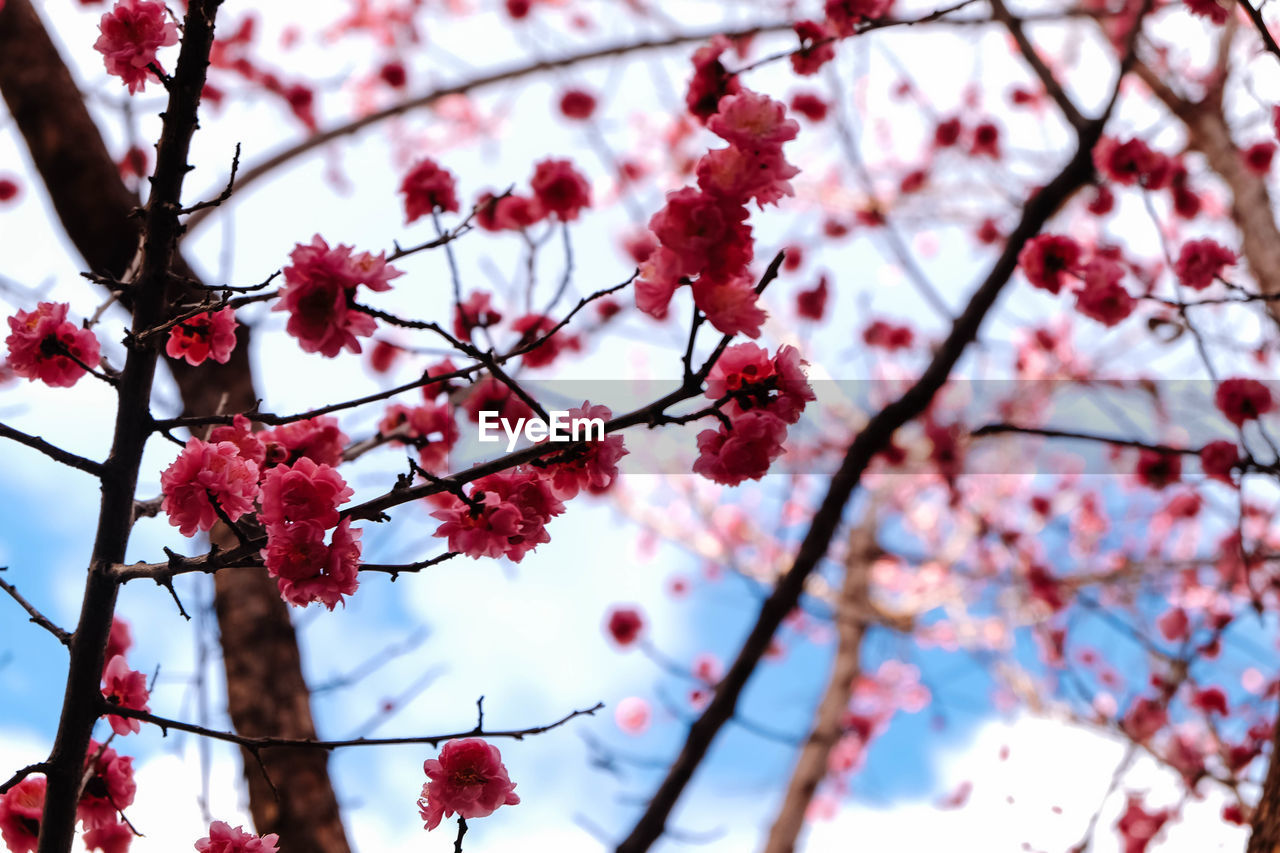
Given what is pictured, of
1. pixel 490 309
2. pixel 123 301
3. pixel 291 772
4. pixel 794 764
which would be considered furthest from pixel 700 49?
pixel 794 764

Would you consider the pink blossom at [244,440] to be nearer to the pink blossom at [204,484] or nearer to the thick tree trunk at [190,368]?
the pink blossom at [204,484]

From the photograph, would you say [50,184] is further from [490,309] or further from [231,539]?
[490,309]

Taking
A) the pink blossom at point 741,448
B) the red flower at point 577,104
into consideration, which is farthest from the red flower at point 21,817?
the red flower at point 577,104

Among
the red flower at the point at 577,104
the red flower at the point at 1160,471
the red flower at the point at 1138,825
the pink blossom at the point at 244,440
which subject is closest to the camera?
the pink blossom at the point at 244,440

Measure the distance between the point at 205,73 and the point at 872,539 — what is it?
6.86 meters

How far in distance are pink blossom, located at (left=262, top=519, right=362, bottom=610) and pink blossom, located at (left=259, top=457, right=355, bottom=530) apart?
0.03 m

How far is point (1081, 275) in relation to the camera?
11.5ft

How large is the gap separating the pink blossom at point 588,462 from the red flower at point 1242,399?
120 inches

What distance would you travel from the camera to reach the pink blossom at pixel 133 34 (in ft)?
6.31

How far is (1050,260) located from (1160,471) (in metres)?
1.48

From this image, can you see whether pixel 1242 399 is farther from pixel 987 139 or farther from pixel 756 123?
pixel 987 139

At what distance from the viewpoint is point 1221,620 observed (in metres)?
4.53

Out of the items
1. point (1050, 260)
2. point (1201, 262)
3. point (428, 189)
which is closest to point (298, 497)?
point (428, 189)

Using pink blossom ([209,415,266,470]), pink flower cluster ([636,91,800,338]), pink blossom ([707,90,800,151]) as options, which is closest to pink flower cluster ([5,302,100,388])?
pink blossom ([209,415,266,470])
